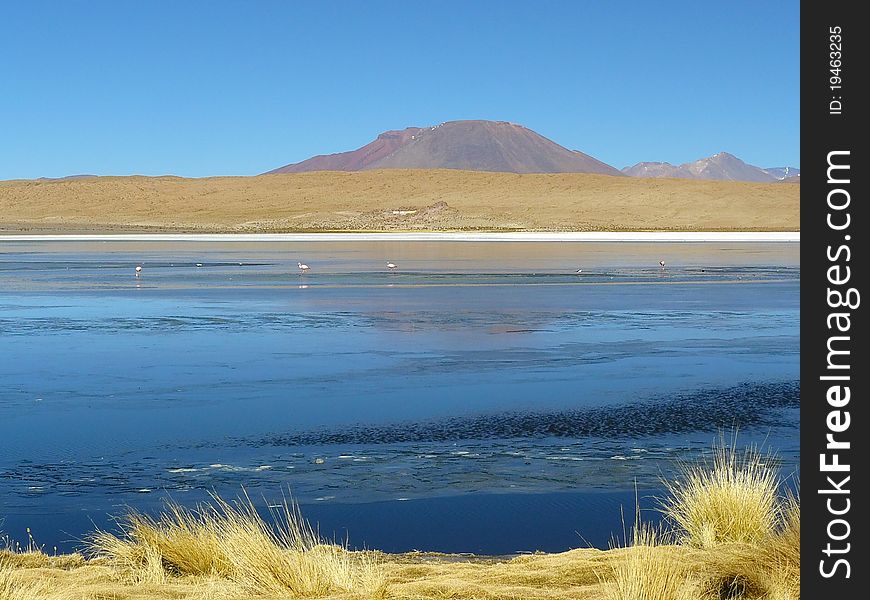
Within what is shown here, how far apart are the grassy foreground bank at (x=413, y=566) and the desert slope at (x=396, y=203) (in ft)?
240

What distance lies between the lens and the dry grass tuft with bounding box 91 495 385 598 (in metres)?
5.16

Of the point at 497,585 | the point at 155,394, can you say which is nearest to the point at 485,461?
the point at 497,585

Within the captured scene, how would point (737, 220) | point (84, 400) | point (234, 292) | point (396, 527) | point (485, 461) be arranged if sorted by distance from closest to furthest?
point (396, 527)
point (485, 461)
point (84, 400)
point (234, 292)
point (737, 220)

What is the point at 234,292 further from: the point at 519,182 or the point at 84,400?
the point at 519,182

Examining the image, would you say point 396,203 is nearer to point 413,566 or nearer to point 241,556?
point 413,566

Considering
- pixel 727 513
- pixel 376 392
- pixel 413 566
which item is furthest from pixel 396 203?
pixel 413 566

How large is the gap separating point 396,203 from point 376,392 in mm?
93363
